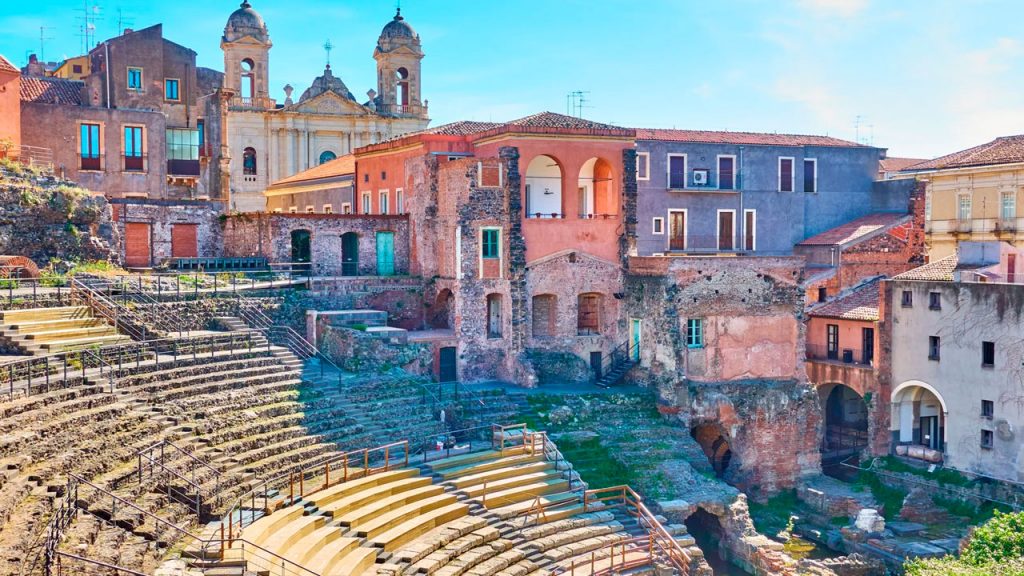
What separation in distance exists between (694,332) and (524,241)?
21.2ft

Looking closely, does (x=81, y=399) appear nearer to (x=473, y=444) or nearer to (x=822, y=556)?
(x=473, y=444)

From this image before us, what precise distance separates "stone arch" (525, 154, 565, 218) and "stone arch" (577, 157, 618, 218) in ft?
2.89

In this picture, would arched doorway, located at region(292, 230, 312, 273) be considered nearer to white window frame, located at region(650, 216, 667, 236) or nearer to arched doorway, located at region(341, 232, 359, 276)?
arched doorway, located at region(341, 232, 359, 276)

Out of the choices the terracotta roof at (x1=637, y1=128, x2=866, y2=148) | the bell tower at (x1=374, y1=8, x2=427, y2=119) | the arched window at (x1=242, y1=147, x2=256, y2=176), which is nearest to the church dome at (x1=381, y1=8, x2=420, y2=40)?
the bell tower at (x1=374, y1=8, x2=427, y2=119)

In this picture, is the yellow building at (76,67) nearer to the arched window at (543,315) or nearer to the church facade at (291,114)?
the church facade at (291,114)

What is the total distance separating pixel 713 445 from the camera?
3650 centimetres

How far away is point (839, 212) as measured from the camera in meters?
51.2

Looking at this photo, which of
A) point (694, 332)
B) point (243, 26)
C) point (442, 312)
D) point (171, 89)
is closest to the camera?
point (694, 332)

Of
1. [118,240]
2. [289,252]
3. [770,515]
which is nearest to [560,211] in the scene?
[289,252]

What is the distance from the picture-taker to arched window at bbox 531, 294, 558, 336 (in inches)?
1453

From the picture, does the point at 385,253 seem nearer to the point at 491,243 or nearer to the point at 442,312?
the point at 442,312

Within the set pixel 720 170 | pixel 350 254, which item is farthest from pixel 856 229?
pixel 350 254

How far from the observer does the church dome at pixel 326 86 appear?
219 feet

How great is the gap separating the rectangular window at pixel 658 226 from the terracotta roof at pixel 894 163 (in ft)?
44.5
